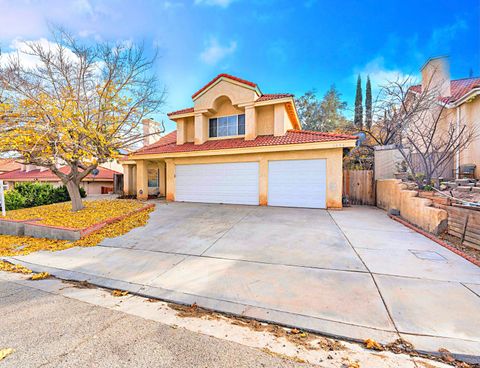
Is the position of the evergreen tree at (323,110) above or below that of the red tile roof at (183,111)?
above

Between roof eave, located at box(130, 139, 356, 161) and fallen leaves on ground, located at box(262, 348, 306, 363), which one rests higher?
roof eave, located at box(130, 139, 356, 161)

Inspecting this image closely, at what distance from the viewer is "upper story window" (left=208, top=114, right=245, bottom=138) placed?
492 inches

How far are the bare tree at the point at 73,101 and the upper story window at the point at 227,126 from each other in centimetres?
376

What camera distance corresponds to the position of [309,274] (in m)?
3.88

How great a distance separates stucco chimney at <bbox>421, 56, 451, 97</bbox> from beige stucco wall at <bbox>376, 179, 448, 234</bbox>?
6068mm

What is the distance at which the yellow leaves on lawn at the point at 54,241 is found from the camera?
5.92m

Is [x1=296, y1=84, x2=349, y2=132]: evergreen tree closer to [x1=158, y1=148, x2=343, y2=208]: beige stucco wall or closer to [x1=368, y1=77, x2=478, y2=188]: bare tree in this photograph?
[x1=368, y1=77, x2=478, y2=188]: bare tree

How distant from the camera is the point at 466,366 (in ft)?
6.69

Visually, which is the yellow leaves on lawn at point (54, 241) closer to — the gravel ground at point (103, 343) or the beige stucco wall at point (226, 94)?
the gravel ground at point (103, 343)

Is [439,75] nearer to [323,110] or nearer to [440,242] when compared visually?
[440,242]

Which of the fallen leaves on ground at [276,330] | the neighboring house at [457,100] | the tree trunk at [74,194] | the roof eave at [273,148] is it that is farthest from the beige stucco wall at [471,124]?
the tree trunk at [74,194]

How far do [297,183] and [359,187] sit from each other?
12.6ft

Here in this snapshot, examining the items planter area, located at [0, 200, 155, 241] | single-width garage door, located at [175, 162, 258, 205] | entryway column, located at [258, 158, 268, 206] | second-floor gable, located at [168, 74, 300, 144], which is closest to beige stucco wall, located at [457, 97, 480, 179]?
second-floor gable, located at [168, 74, 300, 144]

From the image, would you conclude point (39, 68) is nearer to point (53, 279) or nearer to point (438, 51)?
point (53, 279)
